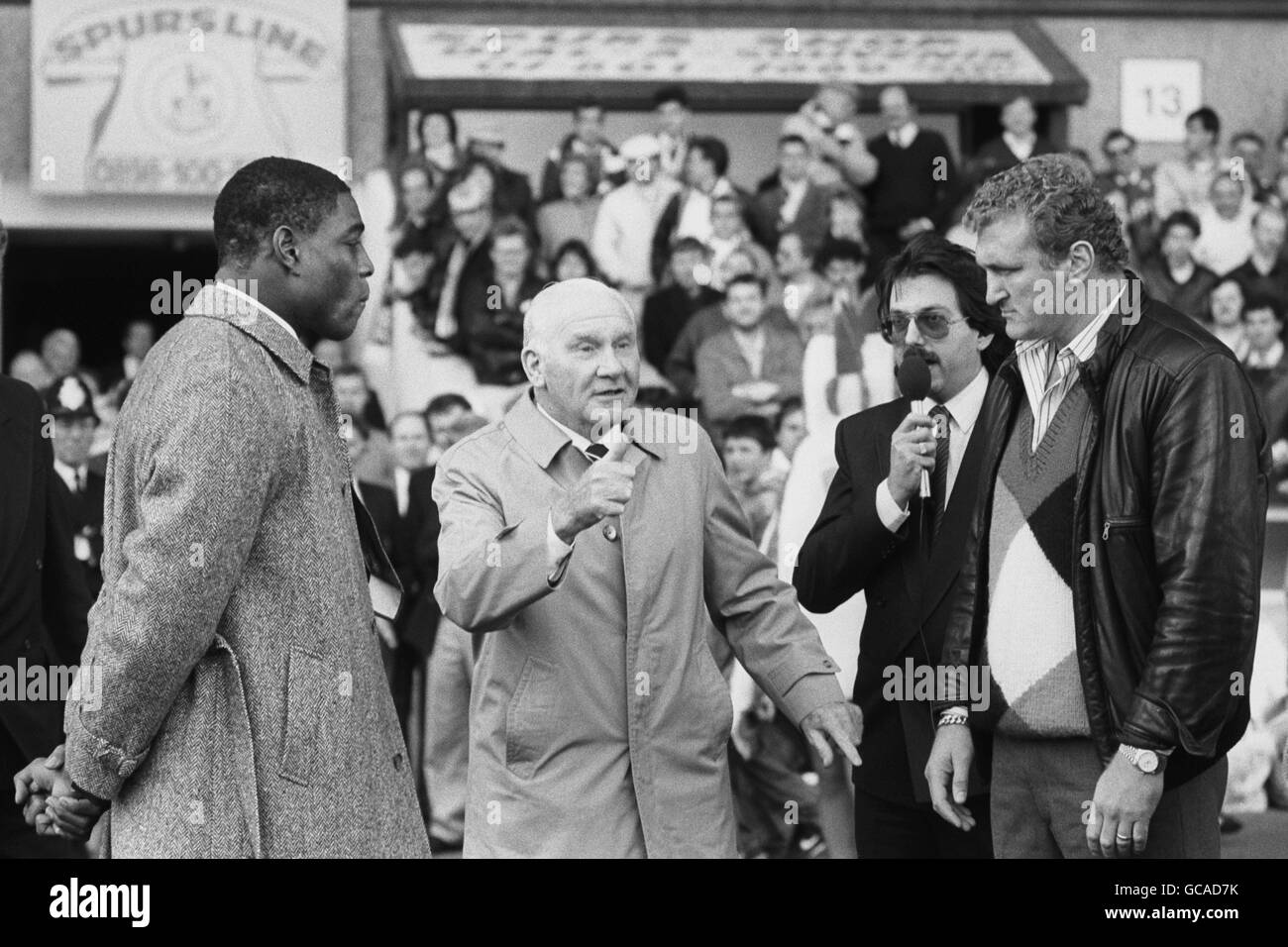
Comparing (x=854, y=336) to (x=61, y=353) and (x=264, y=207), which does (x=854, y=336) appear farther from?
(x=264, y=207)

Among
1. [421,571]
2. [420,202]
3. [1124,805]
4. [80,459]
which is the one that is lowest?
[1124,805]

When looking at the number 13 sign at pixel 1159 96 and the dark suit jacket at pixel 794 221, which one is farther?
the number 13 sign at pixel 1159 96

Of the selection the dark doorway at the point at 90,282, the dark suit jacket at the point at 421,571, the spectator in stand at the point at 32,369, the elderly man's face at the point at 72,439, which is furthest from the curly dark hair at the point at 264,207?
the dark doorway at the point at 90,282

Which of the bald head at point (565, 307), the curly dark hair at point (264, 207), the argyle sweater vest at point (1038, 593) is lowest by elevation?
the argyle sweater vest at point (1038, 593)

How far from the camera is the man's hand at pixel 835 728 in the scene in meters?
4.77

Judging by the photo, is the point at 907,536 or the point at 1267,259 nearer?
the point at 907,536

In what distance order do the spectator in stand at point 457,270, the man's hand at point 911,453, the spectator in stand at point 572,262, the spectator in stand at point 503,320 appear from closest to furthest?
1. the man's hand at point 911,453
2. the spectator in stand at point 503,320
3. the spectator in stand at point 572,262
4. the spectator in stand at point 457,270

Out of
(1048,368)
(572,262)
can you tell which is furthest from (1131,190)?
(1048,368)

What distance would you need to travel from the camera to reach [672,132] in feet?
41.5

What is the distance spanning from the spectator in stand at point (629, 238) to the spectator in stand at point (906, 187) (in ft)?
4.14

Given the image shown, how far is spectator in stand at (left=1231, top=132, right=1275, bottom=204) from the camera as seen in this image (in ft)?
41.6

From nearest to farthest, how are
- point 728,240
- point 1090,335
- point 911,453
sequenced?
point 1090,335 → point 911,453 → point 728,240

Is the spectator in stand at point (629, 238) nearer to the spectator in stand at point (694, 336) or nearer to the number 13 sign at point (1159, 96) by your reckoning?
the spectator in stand at point (694, 336)

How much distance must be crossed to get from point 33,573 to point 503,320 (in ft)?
20.1
